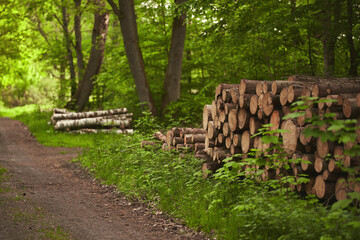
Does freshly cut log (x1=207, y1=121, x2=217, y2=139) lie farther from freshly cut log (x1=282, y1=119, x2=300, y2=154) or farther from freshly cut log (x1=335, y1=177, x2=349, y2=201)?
freshly cut log (x1=335, y1=177, x2=349, y2=201)

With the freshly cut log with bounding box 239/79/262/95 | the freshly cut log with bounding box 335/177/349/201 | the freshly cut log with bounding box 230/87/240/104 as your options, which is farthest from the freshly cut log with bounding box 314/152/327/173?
the freshly cut log with bounding box 230/87/240/104

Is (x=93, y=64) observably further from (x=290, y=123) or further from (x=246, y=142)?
(x=290, y=123)

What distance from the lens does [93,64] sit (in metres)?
21.5

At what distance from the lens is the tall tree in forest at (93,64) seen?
20938 mm

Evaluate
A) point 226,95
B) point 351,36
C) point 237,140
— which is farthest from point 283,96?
point 351,36

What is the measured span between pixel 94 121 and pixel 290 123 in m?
13.2

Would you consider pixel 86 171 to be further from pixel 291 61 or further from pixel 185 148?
pixel 291 61

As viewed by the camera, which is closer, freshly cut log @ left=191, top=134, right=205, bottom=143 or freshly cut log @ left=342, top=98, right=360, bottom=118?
freshly cut log @ left=342, top=98, right=360, bottom=118

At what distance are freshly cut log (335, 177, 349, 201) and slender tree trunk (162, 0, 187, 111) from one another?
10.8 metres

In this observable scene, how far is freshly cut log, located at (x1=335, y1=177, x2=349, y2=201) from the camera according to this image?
503 cm

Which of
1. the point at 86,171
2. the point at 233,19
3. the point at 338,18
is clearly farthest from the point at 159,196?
the point at 233,19

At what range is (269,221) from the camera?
15.1 ft

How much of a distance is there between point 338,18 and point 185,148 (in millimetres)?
4343

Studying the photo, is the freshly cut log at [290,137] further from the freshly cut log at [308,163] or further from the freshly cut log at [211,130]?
the freshly cut log at [211,130]
